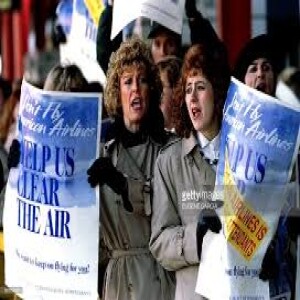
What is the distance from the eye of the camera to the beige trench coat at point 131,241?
18.2 ft

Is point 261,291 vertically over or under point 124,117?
under

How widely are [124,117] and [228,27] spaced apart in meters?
6.19

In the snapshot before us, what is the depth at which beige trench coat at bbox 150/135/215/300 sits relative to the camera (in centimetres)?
524

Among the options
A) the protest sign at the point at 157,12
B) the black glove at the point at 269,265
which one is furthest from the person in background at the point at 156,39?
the black glove at the point at 269,265

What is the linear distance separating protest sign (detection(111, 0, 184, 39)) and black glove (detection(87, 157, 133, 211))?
0.85 meters

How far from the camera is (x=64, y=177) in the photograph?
5688mm

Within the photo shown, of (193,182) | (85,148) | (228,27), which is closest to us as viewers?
(193,182)

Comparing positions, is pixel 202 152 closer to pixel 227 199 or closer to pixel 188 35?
pixel 227 199

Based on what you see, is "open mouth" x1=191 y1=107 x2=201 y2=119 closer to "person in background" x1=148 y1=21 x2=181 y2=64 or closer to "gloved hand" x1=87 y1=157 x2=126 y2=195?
"gloved hand" x1=87 y1=157 x2=126 y2=195

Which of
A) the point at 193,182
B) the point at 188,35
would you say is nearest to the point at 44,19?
the point at 188,35

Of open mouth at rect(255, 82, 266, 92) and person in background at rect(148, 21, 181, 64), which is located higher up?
person in background at rect(148, 21, 181, 64)

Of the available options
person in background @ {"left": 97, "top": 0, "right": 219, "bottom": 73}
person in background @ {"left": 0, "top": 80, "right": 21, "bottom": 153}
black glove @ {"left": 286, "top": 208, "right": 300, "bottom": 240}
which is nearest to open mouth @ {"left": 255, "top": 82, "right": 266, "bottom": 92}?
black glove @ {"left": 286, "top": 208, "right": 300, "bottom": 240}

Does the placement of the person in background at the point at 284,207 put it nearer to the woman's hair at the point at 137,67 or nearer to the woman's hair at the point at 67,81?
the woman's hair at the point at 137,67

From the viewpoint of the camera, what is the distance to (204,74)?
536 cm
